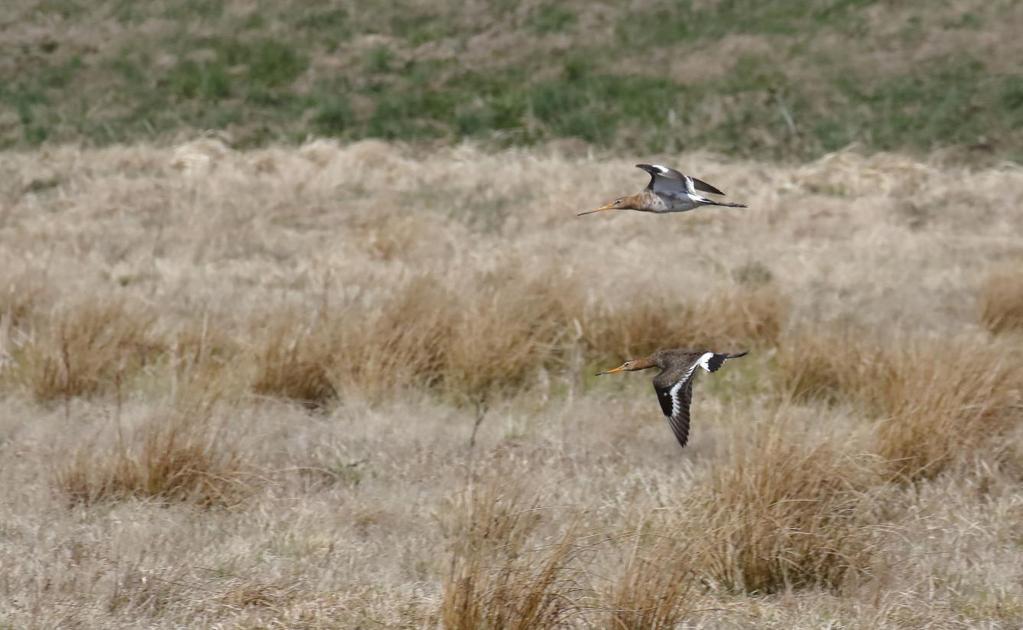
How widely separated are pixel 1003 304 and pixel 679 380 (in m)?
5.58

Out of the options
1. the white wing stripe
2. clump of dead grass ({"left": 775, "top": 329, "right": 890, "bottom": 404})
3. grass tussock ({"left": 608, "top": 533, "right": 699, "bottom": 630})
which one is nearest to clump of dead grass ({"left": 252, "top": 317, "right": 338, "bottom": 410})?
clump of dead grass ({"left": 775, "top": 329, "right": 890, "bottom": 404})

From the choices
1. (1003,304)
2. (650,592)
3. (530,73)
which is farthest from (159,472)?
(530,73)

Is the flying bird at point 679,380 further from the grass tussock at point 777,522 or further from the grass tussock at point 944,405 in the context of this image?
the grass tussock at point 944,405

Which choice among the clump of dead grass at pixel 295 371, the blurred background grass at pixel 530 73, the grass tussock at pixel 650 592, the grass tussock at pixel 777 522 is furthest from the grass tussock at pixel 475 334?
the blurred background grass at pixel 530 73

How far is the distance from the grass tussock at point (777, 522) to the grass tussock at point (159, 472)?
1.78 meters

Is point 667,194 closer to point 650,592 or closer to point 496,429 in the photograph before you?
point 650,592

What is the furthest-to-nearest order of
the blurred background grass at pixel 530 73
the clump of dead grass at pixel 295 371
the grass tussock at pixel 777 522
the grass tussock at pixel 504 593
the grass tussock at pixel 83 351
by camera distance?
the blurred background grass at pixel 530 73 → the clump of dead grass at pixel 295 371 → the grass tussock at pixel 83 351 → the grass tussock at pixel 777 522 → the grass tussock at pixel 504 593

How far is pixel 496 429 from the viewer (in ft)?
20.7

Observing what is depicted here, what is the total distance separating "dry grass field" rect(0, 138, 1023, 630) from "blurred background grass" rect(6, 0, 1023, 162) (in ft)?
41.1

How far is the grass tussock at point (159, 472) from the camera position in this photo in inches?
204

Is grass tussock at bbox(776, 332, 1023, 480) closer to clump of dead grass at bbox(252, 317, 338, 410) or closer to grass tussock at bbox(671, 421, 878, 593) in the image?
grass tussock at bbox(671, 421, 878, 593)

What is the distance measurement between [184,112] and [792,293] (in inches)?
720

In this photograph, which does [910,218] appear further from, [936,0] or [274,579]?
[936,0]

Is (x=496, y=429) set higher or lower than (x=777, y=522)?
lower
